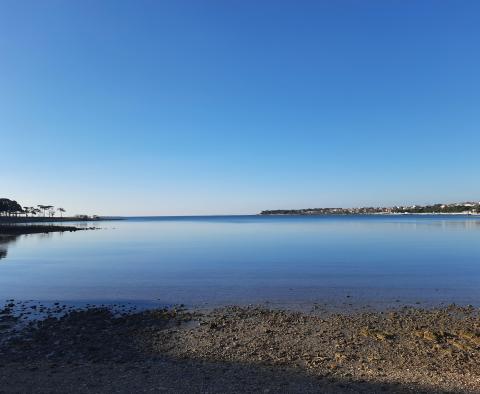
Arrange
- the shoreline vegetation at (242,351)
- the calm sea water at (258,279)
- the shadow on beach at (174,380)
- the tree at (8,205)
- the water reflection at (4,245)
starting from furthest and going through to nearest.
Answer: the tree at (8,205)
the water reflection at (4,245)
the calm sea water at (258,279)
the shoreline vegetation at (242,351)
the shadow on beach at (174,380)

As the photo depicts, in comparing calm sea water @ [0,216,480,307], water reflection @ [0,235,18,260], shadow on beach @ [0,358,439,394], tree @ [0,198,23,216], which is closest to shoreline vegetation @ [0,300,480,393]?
shadow on beach @ [0,358,439,394]

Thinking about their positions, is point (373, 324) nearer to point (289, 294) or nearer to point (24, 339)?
point (289, 294)

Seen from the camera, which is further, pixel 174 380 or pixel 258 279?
pixel 258 279

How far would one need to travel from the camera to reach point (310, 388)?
28.5 feet

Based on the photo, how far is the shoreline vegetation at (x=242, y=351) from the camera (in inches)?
354

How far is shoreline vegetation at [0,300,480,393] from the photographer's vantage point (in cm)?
900

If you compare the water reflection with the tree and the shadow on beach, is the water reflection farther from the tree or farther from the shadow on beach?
the tree

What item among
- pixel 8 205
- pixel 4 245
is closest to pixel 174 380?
pixel 4 245

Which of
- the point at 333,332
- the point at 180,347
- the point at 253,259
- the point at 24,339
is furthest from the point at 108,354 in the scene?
the point at 253,259

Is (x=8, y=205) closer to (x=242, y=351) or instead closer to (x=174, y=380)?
(x=242, y=351)

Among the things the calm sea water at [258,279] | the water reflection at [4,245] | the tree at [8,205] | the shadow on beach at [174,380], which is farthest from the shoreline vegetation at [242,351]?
the tree at [8,205]

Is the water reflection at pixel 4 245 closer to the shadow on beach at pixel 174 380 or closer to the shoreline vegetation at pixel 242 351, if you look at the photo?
the shoreline vegetation at pixel 242 351

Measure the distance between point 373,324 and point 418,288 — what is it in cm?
963

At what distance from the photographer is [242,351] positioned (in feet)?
38.4
